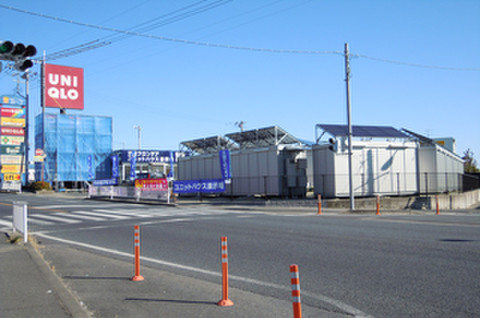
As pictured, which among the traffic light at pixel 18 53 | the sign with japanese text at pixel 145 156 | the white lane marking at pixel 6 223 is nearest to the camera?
the traffic light at pixel 18 53

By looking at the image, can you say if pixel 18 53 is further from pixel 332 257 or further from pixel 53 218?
pixel 53 218

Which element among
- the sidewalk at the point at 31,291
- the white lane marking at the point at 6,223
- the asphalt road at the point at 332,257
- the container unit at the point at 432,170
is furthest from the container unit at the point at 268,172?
the sidewalk at the point at 31,291

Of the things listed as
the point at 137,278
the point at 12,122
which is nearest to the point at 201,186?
the point at 137,278

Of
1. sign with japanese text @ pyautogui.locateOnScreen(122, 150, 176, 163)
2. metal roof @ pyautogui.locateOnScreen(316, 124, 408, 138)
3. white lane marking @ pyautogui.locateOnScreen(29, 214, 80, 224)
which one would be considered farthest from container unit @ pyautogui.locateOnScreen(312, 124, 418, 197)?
sign with japanese text @ pyautogui.locateOnScreen(122, 150, 176, 163)

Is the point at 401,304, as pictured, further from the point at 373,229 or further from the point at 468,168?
the point at 468,168

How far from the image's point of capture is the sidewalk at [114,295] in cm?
591

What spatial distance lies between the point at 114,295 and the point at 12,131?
61.0m

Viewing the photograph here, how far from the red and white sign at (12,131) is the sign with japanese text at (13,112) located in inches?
68.8

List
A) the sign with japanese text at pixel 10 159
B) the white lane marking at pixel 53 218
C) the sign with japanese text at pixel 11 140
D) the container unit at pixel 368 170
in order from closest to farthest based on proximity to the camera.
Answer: the white lane marking at pixel 53 218
the container unit at pixel 368 170
the sign with japanese text at pixel 10 159
the sign with japanese text at pixel 11 140

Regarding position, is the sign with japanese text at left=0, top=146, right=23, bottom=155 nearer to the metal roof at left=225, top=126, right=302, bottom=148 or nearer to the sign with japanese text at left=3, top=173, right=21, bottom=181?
the sign with japanese text at left=3, top=173, right=21, bottom=181

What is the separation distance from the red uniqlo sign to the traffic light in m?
43.8

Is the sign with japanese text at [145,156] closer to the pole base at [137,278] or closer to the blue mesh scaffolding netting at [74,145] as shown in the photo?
the blue mesh scaffolding netting at [74,145]

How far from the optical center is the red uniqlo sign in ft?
171

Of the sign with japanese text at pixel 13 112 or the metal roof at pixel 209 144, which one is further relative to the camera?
the sign with japanese text at pixel 13 112
